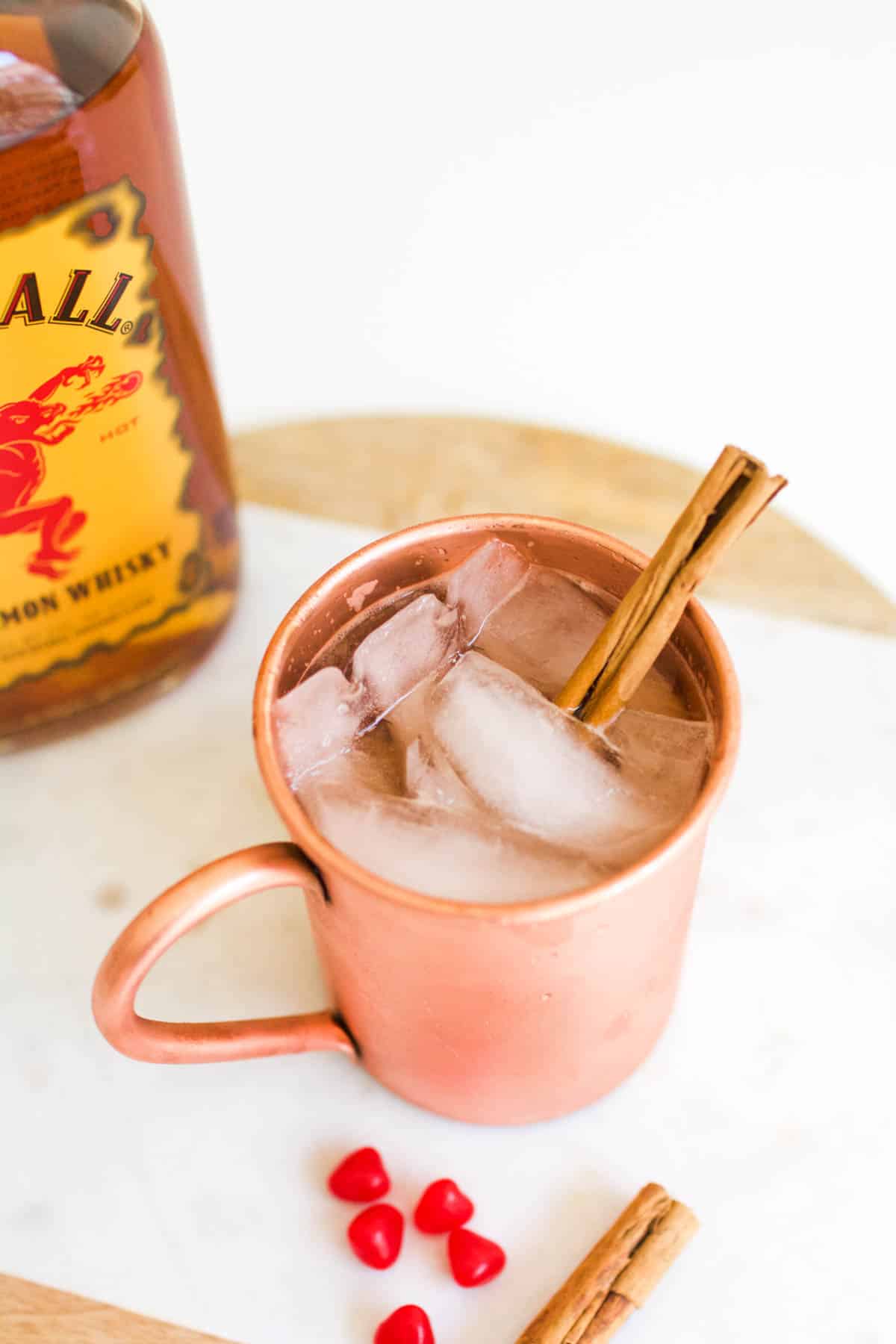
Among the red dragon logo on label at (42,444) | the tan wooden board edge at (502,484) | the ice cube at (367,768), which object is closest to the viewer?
the ice cube at (367,768)

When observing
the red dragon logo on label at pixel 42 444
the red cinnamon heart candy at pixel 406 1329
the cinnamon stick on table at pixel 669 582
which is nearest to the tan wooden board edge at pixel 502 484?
the red dragon logo on label at pixel 42 444

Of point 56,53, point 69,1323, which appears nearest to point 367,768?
point 69,1323

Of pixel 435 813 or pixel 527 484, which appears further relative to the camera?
pixel 527 484

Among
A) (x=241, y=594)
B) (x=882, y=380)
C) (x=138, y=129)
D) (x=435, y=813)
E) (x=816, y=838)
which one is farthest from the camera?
(x=882, y=380)

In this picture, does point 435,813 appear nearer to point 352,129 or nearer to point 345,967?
point 345,967

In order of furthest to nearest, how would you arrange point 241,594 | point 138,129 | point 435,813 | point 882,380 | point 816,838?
1. point 882,380
2. point 241,594
3. point 816,838
4. point 138,129
5. point 435,813

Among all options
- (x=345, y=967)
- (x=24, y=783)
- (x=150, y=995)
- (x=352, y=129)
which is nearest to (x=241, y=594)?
(x=24, y=783)

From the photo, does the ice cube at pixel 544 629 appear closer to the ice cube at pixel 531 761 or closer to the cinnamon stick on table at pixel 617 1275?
the ice cube at pixel 531 761
